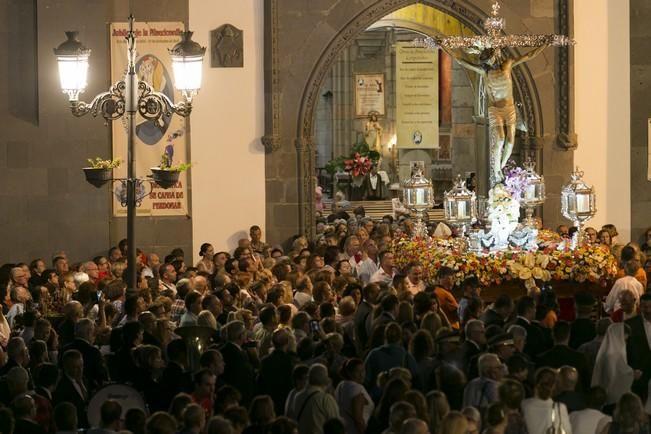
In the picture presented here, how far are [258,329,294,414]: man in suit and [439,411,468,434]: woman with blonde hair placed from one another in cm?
253

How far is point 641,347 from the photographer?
1519cm

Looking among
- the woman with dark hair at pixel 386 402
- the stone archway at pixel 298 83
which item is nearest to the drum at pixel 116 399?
the woman with dark hair at pixel 386 402

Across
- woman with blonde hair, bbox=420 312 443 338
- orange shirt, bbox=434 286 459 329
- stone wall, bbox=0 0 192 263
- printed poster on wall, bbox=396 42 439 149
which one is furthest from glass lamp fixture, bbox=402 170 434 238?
printed poster on wall, bbox=396 42 439 149

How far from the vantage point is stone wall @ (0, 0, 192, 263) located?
80.1 feet

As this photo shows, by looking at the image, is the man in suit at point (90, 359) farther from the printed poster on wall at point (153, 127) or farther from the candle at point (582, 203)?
the printed poster on wall at point (153, 127)

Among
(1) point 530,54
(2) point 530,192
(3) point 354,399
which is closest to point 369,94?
(1) point 530,54

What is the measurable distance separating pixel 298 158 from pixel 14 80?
432cm

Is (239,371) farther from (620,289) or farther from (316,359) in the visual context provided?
(620,289)

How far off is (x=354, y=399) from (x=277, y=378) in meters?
1.09

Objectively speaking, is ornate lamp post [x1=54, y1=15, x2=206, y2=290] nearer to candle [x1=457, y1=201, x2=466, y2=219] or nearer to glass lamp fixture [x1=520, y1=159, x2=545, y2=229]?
candle [x1=457, y1=201, x2=466, y2=219]

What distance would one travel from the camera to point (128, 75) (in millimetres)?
17078

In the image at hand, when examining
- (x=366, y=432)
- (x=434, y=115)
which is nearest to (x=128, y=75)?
(x=366, y=432)

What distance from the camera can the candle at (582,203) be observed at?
71.7 ft

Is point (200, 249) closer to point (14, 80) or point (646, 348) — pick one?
point (14, 80)
